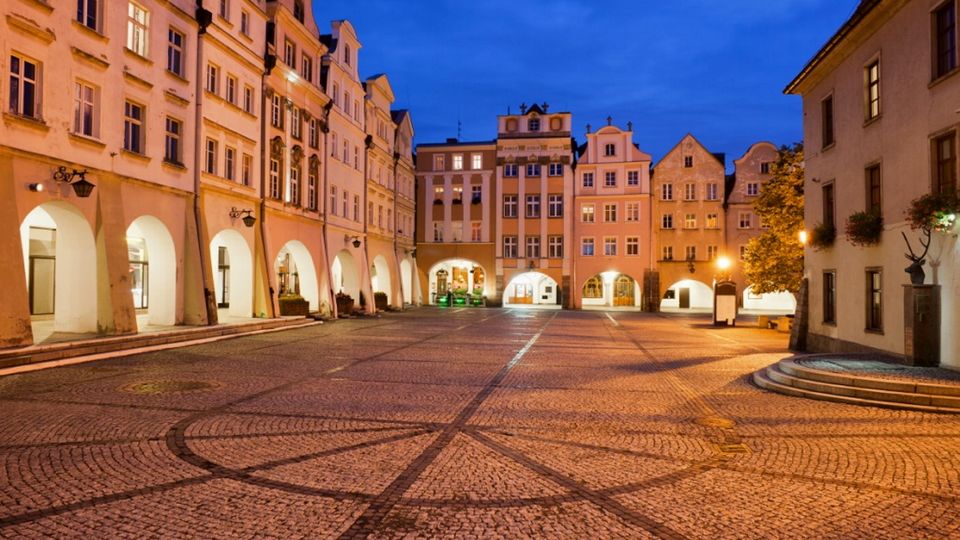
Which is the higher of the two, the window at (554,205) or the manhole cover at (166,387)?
the window at (554,205)

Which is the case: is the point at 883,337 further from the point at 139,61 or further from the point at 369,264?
the point at 369,264

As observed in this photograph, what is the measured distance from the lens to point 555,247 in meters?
50.9

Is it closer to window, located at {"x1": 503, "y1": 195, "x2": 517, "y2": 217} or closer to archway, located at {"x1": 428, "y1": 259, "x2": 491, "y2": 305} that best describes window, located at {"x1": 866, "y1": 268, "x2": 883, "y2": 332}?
archway, located at {"x1": 428, "y1": 259, "x2": 491, "y2": 305}

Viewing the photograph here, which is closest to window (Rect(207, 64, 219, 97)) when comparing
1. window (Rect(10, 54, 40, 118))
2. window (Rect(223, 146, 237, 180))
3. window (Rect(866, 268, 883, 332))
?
window (Rect(223, 146, 237, 180))

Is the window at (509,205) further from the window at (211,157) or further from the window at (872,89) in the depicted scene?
the window at (872,89)

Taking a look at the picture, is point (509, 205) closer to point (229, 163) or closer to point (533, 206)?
point (533, 206)

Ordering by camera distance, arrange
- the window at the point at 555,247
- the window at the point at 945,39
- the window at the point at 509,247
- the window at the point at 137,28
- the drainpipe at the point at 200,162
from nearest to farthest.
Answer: the window at the point at 945,39
the window at the point at 137,28
the drainpipe at the point at 200,162
the window at the point at 555,247
the window at the point at 509,247

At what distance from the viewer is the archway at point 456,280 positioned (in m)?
51.6

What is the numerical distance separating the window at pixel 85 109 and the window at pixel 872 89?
2065cm

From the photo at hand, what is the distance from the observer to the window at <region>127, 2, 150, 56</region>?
61.7ft

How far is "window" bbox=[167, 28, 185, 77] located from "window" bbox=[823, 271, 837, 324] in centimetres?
2196

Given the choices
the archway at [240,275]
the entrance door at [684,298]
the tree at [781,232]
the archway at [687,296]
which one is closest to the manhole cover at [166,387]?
the archway at [240,275]

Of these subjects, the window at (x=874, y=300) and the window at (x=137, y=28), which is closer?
the window at (x=874, y=300)

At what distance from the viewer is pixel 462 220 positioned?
5222 centimetres
